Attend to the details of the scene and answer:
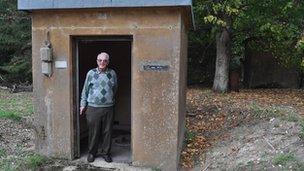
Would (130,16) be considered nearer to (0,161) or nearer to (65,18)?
(65,18)

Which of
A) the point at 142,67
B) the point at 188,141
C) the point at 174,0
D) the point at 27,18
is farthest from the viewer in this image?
the point at 27,18

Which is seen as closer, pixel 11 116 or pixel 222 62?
pixel 11 116

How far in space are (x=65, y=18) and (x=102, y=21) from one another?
607 mm

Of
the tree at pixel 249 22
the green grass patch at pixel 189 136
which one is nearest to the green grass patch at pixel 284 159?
the green grass patch at pixel 189 136

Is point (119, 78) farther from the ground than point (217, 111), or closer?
farther from the ground

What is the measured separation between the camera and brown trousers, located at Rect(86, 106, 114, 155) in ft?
21.7

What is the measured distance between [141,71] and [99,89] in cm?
73

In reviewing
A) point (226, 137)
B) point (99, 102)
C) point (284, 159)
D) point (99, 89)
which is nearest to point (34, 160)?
point (99, 102)

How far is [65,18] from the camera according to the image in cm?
654

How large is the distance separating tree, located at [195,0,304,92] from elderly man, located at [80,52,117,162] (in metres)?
5.02

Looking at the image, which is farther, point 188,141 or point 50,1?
point 188,141

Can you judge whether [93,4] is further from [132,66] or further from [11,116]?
[11,116]

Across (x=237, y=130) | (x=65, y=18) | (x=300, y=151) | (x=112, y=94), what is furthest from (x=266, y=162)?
(x=65, y=18)

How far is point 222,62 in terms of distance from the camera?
529 inches
